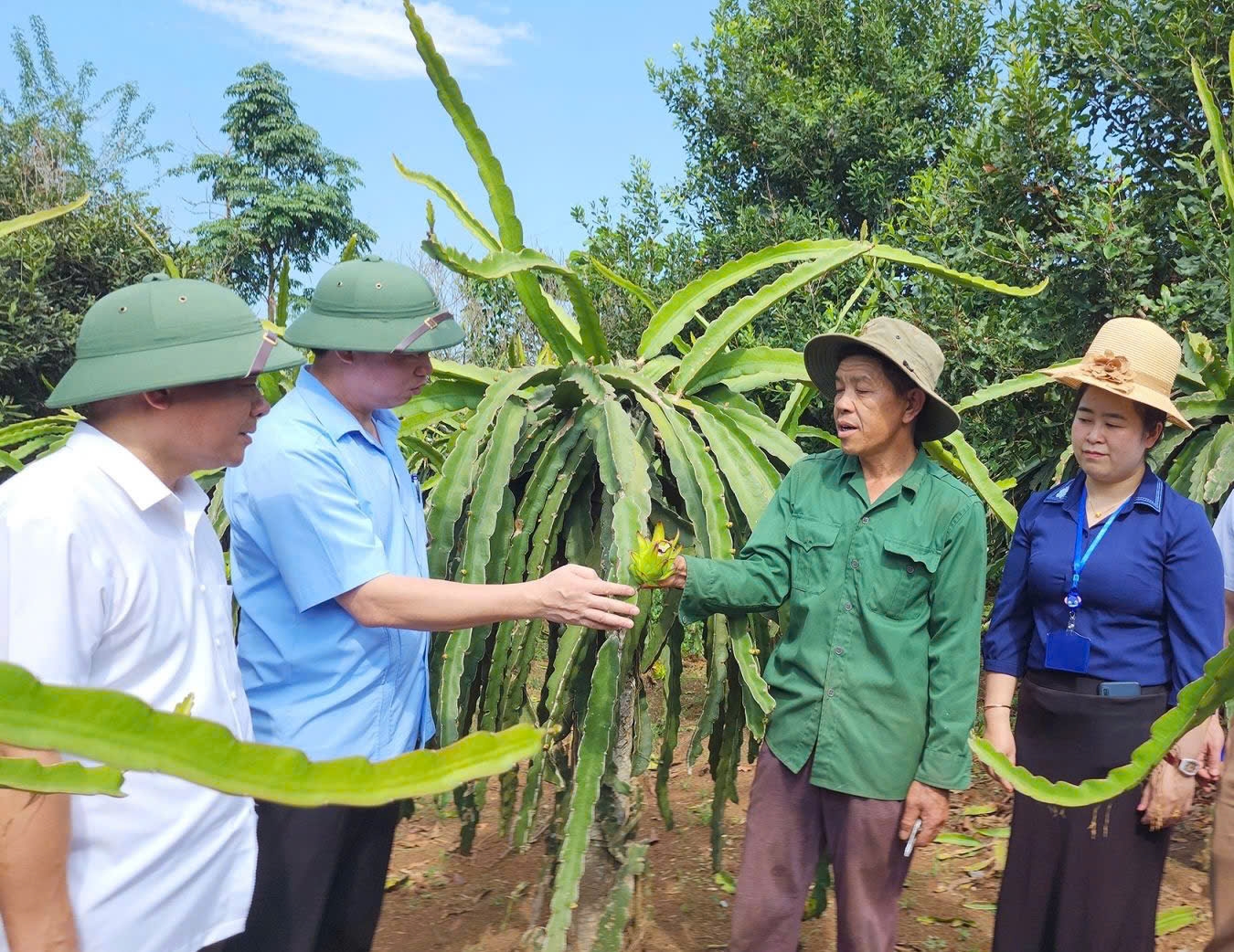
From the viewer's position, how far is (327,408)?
5.81 ft

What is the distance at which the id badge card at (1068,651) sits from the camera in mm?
2064

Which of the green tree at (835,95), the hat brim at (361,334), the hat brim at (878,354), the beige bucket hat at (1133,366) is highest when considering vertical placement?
the green tree at (835,95)

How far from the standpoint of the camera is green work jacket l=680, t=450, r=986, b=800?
1967mm

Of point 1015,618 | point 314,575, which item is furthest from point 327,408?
point 1015,618

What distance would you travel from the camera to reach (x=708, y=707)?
2193 millimetres

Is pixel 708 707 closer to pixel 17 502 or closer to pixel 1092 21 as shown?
pixel 17 502

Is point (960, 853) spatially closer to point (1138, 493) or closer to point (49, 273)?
point (1138, 493)

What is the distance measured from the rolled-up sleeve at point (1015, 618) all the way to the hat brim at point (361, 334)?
133 centimetres

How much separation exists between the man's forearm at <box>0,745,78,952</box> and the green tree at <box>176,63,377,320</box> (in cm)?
1987

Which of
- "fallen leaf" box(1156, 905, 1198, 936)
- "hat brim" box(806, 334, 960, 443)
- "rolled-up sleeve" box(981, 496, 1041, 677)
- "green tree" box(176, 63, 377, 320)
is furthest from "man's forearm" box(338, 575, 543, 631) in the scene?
"green tree" box(176, 63, 377, 320)

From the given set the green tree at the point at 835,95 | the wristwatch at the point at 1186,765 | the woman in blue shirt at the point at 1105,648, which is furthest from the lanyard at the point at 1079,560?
the green tree at the point at 835,95

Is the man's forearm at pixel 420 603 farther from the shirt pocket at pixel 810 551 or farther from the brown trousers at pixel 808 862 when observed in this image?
the brown trousers at pixel 808 862

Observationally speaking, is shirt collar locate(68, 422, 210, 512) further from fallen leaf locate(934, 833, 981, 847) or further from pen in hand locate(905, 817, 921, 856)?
fallen leaf locate(934, 833, 981, 847)

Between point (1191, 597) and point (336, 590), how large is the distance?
1.64 m
